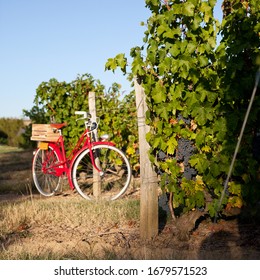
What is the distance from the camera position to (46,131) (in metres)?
8.20

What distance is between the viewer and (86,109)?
30.8ft

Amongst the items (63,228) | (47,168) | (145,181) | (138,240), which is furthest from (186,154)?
(47,168)

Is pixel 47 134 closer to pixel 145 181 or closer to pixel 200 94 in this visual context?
pixel 145 181

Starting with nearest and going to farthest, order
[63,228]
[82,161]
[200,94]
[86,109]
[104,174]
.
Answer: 1. [200,94]
2. [63,228]
3. [82,161]
4. [104,174]
5. [86,109]

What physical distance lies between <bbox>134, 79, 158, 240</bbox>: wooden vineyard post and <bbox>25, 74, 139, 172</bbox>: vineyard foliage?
416 cm

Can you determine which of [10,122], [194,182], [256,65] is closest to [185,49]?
[256,65]

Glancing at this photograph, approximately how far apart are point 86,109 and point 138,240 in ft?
15.8

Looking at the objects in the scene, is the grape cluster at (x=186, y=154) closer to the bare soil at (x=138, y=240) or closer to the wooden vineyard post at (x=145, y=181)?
the wooden vineyard post at (x=145, y=181)

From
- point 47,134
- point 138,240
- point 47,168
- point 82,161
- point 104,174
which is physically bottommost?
point 138,240

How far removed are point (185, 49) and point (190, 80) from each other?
0.29 m

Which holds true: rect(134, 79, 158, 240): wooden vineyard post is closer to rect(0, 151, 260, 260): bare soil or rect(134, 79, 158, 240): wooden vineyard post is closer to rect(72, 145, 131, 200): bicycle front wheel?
rect(0, 151, 260, 260): bare soil

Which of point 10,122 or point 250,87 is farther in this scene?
point 10,122

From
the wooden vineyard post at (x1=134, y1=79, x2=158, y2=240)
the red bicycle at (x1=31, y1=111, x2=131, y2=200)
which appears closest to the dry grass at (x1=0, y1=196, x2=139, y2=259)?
the wooden vineyard post at (x1=134, y1=79, x2=158, y2=240)

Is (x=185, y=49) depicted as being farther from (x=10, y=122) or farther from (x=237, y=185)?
(x=10, y=122)
